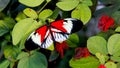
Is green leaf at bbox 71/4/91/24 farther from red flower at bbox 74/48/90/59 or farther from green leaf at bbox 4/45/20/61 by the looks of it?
green leaf at bbox 4/45/20/61

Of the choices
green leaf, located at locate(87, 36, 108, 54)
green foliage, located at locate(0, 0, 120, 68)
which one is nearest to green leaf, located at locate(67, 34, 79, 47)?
green foliage, located at locate(0, 0, 120, 68)

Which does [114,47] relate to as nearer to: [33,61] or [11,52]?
[33,61]

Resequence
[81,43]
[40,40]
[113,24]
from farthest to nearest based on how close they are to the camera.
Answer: [81,43]
[113,24]
[40,40]

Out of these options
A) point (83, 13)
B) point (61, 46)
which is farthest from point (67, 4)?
point (61, 46)

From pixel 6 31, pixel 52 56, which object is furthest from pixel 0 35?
pixel 52 56

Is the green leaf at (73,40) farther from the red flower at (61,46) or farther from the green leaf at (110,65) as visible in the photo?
the green leaf at (110,65)

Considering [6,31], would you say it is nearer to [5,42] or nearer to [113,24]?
[5,42]
